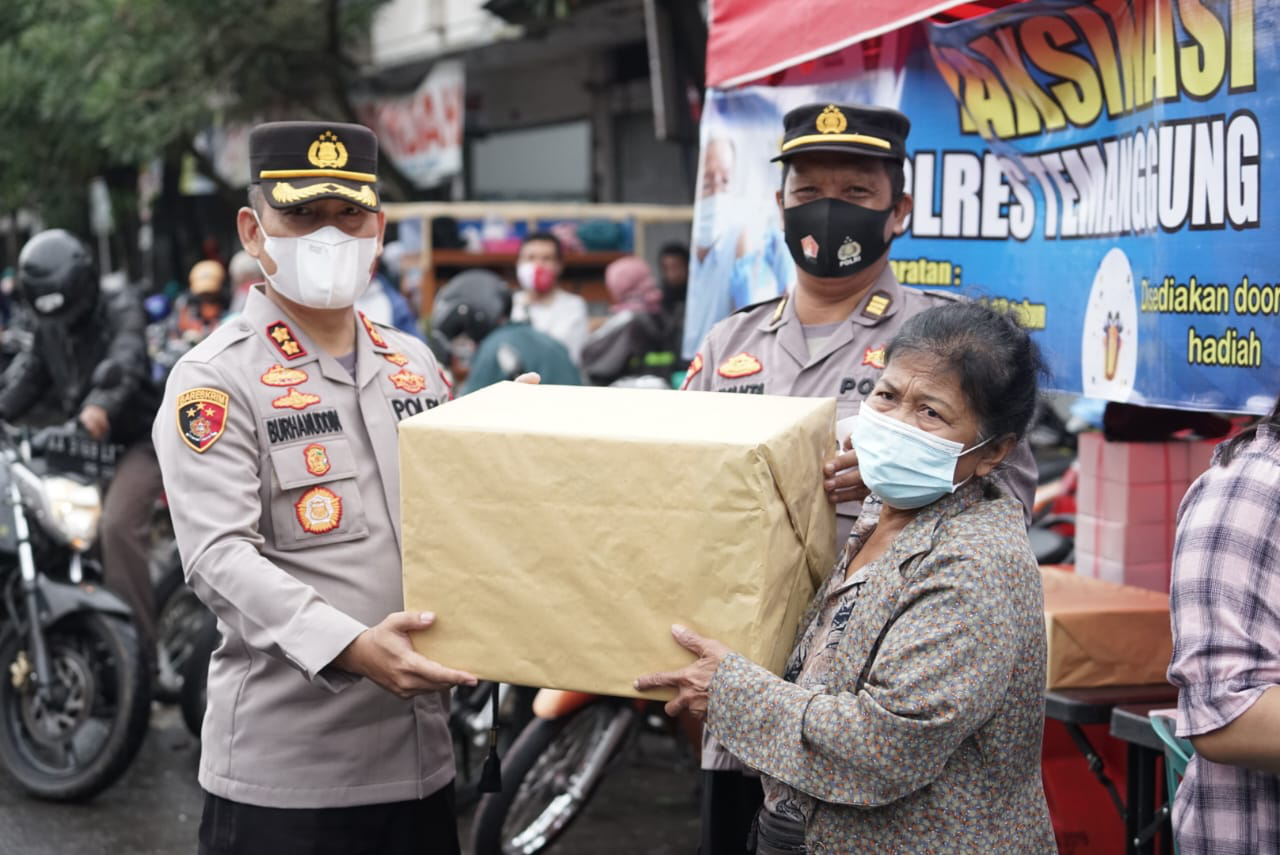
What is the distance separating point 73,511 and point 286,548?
3.41 m

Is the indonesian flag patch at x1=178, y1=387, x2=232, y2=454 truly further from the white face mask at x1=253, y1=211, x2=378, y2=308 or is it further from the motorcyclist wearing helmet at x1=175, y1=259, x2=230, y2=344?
the motorcyclist wearing helmet at x1=175, y1=259, x2=230, y2=344

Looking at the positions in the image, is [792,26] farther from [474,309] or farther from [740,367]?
[474,309]

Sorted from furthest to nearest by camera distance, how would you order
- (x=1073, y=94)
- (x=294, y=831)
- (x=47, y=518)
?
(x=47, y=518) → (x=1073, y=94) → (x=294, y=831)

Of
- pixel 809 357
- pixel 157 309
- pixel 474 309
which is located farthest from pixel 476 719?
pixel 157 309

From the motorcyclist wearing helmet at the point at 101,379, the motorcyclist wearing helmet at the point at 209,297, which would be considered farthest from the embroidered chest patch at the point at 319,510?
the motorcyclist wearing helmet at the point at 209,297

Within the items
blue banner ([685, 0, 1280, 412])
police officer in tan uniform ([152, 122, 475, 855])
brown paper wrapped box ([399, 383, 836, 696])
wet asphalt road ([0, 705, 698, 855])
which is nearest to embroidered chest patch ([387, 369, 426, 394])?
police officer in tan uniform ([152, 122, 475, 855])

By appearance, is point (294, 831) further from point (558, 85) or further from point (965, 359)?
point (558, 85)

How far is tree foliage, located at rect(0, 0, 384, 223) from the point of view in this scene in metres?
14.2

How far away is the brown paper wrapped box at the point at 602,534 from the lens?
220 cm

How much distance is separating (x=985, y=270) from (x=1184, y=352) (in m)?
0.92

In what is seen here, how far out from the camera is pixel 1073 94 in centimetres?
340

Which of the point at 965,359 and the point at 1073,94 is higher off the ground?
the point at 1073,94

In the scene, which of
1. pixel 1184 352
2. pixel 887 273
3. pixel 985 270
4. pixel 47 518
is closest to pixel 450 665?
pixel 887 273

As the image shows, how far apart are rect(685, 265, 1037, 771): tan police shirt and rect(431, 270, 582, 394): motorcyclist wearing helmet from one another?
8.73 feet
